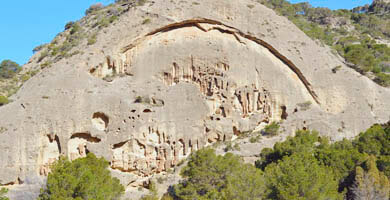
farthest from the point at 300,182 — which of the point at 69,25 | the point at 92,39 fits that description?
the point at 69,25

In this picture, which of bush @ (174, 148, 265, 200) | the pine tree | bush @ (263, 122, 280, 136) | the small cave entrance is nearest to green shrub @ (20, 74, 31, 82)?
the small cave entrance

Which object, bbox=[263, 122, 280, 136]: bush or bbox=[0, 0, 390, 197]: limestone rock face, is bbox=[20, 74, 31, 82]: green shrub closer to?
bbox=[0, 0, 390, 197]: limestone rock face

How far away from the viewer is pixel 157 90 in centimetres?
2947

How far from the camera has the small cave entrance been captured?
89.4 ft

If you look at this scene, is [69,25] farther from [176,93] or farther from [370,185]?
[370,185]

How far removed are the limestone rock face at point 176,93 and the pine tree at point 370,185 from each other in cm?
687

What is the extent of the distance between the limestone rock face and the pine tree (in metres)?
6.87

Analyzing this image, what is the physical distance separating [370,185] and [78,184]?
1415cm

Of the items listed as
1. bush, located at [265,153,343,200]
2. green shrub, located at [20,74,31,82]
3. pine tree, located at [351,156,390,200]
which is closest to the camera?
bush, located at [265,153,343,200]

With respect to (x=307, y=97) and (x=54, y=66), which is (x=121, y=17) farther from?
(x=307, y=97)

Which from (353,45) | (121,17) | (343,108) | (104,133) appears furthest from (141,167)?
(353,45)

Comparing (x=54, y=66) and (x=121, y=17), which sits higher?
(x=121, y=17)

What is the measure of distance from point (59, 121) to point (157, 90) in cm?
646

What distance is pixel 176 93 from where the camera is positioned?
96.5ft
